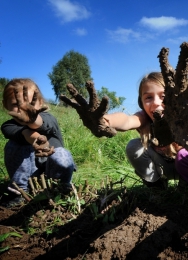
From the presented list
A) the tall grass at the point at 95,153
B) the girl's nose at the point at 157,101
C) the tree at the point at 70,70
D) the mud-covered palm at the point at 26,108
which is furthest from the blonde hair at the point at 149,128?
the tree at the point at 70,70

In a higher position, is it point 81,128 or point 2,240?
point 81,128

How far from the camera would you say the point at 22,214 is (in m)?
1.94

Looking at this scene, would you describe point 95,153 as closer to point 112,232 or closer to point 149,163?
point 149,163

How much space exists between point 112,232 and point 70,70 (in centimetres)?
4514

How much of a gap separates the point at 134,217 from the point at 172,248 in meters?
0.25

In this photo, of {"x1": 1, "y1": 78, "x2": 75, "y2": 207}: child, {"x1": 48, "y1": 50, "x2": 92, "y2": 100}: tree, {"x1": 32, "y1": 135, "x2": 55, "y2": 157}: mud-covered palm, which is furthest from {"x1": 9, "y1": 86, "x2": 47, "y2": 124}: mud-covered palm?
{"x1": 48, "y1": 50, "x2": 92, "y2": 100}: tree

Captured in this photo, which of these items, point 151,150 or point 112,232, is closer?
point 112,232

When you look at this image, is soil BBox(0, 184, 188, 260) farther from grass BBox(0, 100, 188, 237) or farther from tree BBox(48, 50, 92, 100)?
tree BBox(48, 50, 92, 100)

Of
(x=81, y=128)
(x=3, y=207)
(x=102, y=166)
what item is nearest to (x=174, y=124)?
(x=3, y=207)

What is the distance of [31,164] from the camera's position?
254cm

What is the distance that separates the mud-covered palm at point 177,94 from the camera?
110 cm

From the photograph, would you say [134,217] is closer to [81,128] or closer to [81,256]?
[81,256]

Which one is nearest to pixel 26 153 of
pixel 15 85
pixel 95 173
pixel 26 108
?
pixel 15 85

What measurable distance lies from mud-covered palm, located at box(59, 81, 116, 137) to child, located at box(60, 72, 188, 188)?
0.43 m
